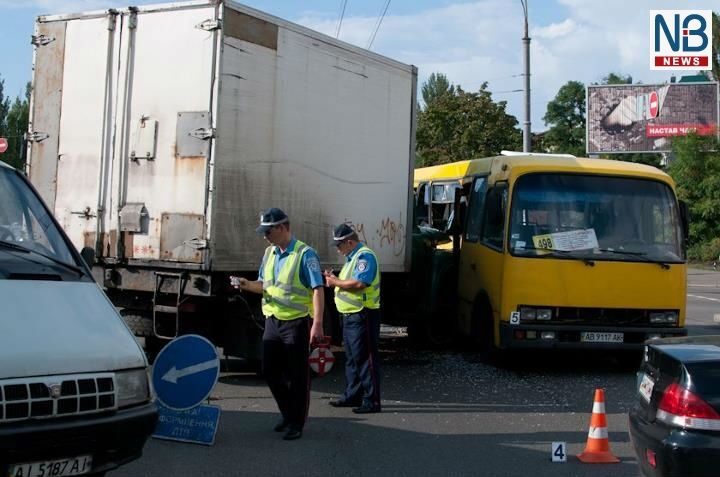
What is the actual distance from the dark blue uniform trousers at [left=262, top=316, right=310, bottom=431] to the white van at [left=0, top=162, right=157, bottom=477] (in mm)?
1965

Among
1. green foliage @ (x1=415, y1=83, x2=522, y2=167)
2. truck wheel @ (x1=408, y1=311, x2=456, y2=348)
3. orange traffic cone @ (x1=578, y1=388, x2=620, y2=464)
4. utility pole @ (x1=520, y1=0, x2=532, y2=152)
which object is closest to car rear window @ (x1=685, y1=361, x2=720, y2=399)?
orange traffic cone @ (x1=578, y1=388, x2=620, y2=464)

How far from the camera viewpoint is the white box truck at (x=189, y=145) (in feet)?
28.0

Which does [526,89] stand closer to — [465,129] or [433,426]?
[433,426]

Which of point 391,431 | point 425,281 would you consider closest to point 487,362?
point 425,281

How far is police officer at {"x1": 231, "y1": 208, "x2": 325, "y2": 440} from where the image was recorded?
7.06 m

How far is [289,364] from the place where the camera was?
280 inches

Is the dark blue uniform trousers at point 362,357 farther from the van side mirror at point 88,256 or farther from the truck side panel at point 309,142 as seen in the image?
the van side mirror at point 88,256

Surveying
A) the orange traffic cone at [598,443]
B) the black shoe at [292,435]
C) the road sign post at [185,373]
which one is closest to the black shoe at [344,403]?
the black shoe at [292,435]

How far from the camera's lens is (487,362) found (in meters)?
11.1

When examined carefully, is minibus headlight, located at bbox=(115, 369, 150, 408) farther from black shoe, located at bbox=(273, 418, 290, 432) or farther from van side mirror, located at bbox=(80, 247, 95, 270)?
black shoe, located at bbox=(273, 418, 290, 432)

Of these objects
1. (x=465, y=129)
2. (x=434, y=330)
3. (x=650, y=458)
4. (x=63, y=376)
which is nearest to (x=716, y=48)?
(x=465, y=129)

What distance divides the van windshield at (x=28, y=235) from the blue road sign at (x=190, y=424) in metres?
1.62

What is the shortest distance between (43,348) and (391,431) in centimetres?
365

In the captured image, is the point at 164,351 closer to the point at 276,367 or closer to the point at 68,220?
the point at 276,367
